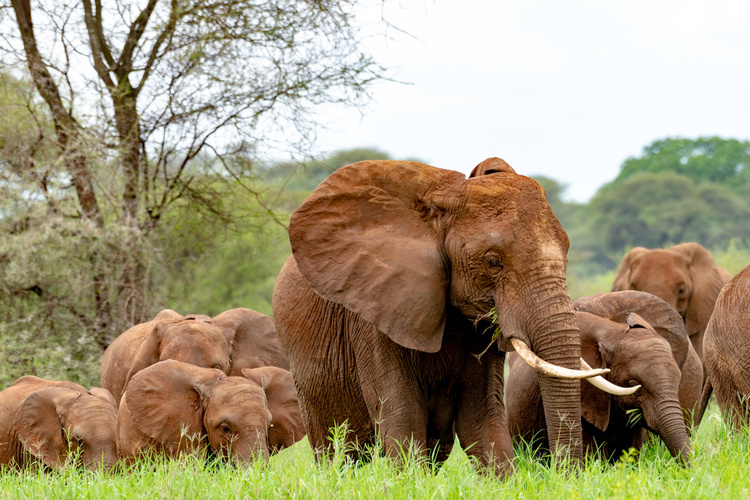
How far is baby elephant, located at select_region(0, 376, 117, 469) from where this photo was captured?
6.28 meters

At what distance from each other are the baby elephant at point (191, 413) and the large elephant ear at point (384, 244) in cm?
144

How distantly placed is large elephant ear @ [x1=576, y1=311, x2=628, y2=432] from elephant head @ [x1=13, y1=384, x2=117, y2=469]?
315 cm

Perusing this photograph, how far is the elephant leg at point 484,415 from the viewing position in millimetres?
4566

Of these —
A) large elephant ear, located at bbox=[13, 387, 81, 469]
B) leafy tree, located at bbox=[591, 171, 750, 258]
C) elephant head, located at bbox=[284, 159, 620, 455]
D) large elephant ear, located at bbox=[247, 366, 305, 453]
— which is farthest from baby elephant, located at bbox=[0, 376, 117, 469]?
leafy tree, located at bbox=[591, 171, 750, 258]

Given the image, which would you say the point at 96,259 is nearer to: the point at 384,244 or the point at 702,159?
the point at 384,244

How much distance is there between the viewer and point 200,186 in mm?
10844

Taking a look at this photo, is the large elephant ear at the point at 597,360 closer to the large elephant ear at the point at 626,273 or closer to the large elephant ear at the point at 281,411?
the large elephant ear at the point at 281,411

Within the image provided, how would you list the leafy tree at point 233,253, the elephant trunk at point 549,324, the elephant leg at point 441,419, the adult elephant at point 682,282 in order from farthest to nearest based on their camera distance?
the leafy tree at point 233,253 → the adult elephant at point 682,282 → the elephant leg at point 441,419 → the elephant trunk at point 549,324

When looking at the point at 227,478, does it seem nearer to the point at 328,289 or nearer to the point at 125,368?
the point at 328,289

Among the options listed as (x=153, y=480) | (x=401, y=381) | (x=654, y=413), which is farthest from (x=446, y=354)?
(x=153, y=480)

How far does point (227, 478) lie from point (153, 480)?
471mm

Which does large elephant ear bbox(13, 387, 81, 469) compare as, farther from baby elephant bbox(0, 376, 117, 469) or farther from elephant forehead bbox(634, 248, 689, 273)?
elephant forehead bbox(634, 248, 689, 273)

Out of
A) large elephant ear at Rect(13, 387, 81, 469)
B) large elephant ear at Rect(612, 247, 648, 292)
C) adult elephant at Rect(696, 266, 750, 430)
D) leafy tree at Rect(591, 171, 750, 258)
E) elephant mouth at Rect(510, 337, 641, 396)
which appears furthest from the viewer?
leafy tree at Rect(591, 171, 750, 258)

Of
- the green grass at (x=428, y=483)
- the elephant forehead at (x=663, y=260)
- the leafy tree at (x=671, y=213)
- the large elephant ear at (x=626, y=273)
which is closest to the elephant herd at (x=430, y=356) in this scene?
the green grass at (x=428, y=483)
